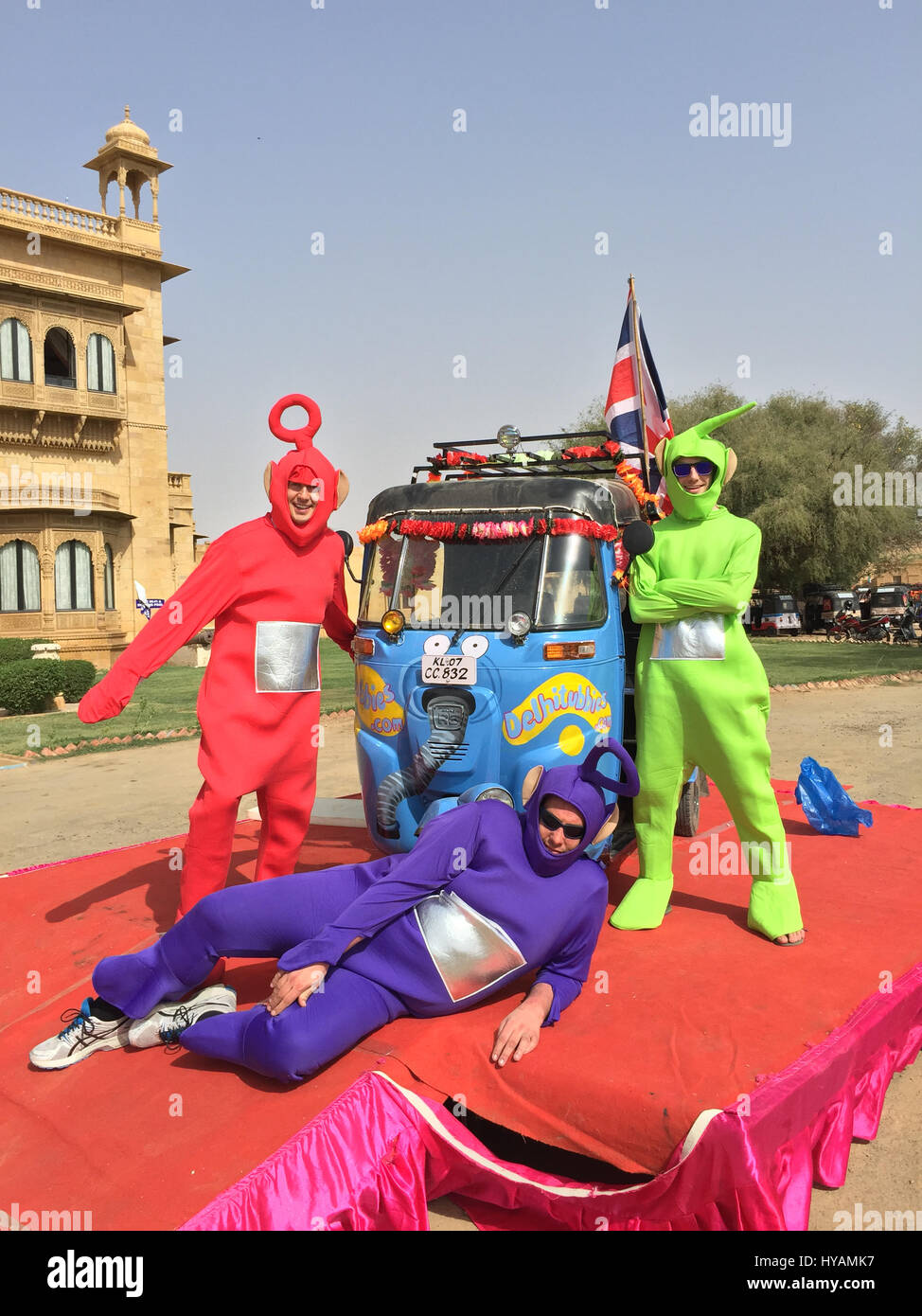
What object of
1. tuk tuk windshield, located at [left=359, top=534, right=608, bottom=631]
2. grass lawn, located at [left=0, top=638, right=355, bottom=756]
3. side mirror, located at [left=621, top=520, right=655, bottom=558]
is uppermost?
side mirror, located at [left=621, top=520, right=655, bottom=558]

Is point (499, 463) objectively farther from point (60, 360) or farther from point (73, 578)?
point (60, 360)

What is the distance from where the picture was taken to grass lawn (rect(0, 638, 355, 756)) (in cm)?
1339

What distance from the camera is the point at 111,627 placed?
1069 inches

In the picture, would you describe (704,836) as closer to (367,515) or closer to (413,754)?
(413,754)

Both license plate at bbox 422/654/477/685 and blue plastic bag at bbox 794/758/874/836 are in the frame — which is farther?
blue plastic bag at bbox 794/758/874/836

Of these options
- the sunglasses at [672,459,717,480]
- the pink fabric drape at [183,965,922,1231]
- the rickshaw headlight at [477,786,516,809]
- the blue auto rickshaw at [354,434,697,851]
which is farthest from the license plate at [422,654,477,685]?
the pink fabric drape at [183,965,922,1231]

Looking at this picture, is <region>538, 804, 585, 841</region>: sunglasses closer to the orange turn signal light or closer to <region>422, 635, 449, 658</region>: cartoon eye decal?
the orange turn signal light

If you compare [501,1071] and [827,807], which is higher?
[827,807]

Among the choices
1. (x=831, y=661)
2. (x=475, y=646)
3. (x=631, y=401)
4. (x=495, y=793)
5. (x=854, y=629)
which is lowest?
(x=831, y=661)

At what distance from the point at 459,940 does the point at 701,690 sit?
1779 mm

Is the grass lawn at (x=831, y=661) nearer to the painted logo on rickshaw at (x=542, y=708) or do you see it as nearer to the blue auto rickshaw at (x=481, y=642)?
the blue auto rickshaw at (x=481, y=642)

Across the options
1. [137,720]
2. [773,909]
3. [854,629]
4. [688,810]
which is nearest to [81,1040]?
[773,909]

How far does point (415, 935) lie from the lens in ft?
11.6
